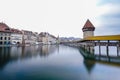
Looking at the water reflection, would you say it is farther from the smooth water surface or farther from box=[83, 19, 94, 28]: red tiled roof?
box=[83, 19, 94, 28]: red tiled roof

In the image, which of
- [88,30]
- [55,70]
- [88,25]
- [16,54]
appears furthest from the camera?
[88,25]

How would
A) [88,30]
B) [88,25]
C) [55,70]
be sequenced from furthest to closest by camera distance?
1. [88,25]
2. [88,30]
3. [55,70]

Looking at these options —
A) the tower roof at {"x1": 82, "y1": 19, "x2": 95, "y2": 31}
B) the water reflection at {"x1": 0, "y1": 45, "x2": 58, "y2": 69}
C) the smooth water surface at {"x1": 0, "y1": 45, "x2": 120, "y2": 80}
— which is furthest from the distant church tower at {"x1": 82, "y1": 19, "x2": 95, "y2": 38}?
the smooth water surface at {"x1": 0, "y1": 45, "x2": 120, "y2": 80}

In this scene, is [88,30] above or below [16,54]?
above

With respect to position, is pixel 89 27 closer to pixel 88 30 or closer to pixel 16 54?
pixel 88 30

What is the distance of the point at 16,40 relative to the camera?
58.0m

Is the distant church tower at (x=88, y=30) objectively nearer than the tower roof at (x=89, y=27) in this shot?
Yes

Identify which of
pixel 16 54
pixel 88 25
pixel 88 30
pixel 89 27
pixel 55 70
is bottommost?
pixel 55 70

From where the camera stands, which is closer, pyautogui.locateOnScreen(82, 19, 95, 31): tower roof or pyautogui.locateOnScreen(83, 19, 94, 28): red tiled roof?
pyautogui.locateOnScreen(82, 19, 95, 31): tower roof

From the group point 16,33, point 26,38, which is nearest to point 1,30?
point 16,33

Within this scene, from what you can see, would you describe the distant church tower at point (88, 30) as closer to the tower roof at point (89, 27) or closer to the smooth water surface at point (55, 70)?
the tower roof at point (89, 27)

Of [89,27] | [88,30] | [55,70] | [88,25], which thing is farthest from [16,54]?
[88,25]

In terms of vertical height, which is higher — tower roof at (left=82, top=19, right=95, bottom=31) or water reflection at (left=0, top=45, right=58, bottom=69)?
tower roof at (left=82, top=19, right=95, bottom=31)

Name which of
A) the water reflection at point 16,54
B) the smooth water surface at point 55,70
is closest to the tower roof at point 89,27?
the water reflection at point 16,54
